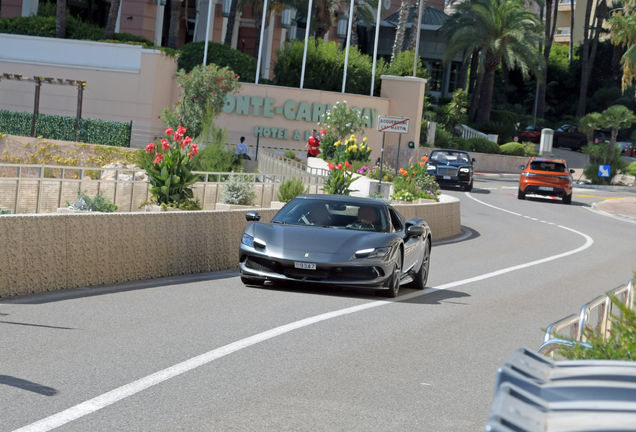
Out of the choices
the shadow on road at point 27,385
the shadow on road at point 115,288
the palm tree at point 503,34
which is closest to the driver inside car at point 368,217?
the shadow on road at point 115,288

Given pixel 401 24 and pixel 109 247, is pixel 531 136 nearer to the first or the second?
pixel 401 24

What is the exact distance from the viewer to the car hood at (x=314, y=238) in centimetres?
1123

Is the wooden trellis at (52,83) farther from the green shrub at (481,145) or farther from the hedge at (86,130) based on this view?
the green shrub at (481,145)

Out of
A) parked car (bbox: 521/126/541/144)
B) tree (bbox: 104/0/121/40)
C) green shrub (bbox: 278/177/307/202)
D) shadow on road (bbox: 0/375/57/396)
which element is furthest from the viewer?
parked car (bbox: 521/126/541/144)

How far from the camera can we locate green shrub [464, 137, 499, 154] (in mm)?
58222

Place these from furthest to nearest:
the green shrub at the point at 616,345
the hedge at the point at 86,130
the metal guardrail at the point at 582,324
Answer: the hedge at the point at 86,130, the metal guardrail at the point at 582,324, the green shrub at the point at 616,345

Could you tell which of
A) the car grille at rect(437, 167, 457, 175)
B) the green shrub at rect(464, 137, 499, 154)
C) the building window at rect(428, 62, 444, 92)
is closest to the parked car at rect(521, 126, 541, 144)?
the green shrub at rect(464, 137, 499, 154)

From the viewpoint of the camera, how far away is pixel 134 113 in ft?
144

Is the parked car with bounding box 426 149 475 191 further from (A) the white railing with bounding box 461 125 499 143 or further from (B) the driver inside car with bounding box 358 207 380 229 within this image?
(B) the driver inside car with bounding box 358 207 380 229

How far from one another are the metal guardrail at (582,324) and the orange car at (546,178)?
32868mm

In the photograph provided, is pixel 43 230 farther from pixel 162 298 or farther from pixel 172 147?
pixel 172 147

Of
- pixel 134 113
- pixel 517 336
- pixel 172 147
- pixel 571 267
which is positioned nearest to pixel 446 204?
pixel 571 267

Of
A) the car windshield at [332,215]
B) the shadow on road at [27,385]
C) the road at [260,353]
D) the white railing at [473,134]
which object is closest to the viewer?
the road at [260,353]

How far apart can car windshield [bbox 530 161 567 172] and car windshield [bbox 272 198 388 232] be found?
87.4 feet
